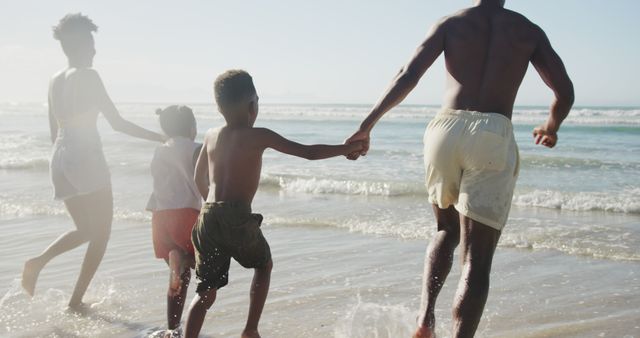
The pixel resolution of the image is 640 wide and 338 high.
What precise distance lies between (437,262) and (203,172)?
1.35 meters

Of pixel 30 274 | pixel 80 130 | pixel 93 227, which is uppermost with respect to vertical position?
pixel 80 130

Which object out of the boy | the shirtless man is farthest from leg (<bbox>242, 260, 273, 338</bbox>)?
the shirtless man

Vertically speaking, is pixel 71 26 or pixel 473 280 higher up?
pixel 71 26

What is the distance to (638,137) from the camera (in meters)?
21.2

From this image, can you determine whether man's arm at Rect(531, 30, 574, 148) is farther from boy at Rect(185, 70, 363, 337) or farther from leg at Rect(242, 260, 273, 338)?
leg at Rect(242, 260, 273, 338)

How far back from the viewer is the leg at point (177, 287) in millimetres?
3746

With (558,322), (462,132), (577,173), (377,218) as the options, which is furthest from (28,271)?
(577,173)

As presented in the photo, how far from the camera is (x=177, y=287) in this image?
3732mm

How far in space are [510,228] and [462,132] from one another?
15.0 feet

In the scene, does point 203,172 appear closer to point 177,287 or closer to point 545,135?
point 177,287

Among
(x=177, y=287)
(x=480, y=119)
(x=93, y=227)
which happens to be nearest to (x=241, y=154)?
(x=177, y=287)

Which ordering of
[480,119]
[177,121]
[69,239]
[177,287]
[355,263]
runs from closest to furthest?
1. [480,119]
2. [177,287]
3. [177,121]
4. [69,239]
5. [355,263]

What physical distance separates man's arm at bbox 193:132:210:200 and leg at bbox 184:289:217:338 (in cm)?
57

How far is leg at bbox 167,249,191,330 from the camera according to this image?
3746 millimetres
